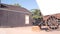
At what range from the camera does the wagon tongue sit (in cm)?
448

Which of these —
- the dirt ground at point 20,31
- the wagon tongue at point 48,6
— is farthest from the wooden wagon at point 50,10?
the dirt ground at point 20,31

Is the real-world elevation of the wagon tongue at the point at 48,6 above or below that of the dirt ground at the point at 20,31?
above

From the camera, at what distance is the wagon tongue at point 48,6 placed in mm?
4477

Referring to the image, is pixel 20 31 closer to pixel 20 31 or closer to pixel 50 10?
pixel 20 31

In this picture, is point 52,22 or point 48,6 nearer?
point 48,6

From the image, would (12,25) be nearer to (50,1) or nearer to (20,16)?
(20,16)

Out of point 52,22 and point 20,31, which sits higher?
point 52,22

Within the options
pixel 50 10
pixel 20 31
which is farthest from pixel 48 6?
pixel 20 31

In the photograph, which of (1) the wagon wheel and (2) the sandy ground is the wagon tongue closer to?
(1) the wagon wheel

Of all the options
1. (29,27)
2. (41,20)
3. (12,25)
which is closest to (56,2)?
(41,20)

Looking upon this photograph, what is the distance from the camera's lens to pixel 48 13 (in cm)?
453

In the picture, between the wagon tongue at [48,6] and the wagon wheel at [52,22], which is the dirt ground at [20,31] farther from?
the wagon tongue at [48,6]

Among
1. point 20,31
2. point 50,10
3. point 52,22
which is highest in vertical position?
point 50,10

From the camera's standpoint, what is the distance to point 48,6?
14.8 feet
